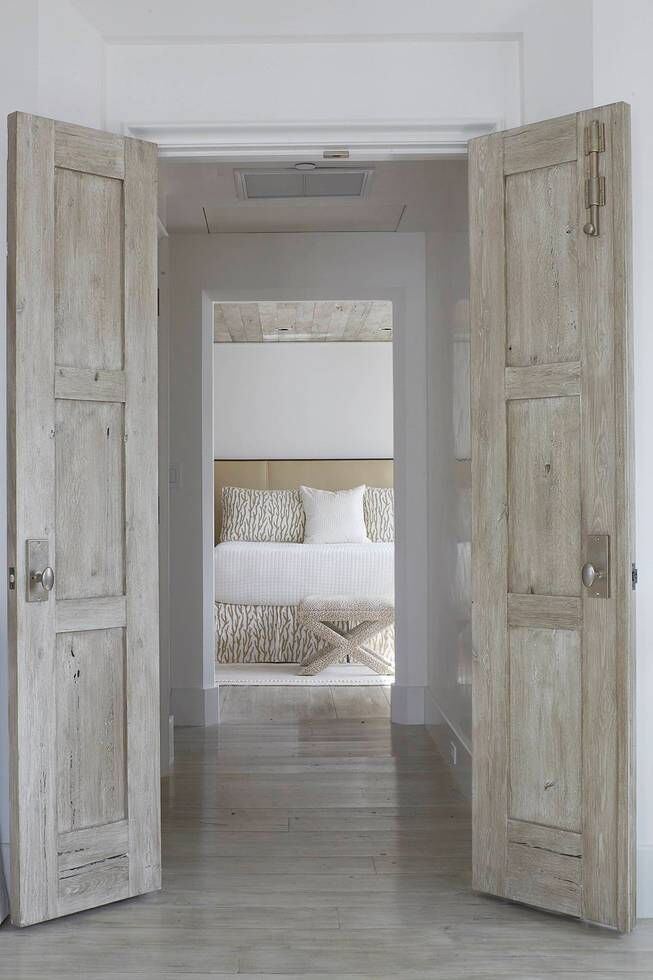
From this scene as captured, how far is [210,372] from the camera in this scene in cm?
507

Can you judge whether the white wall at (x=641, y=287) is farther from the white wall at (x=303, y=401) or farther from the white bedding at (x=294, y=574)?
the white wall at (x=303, y=401)

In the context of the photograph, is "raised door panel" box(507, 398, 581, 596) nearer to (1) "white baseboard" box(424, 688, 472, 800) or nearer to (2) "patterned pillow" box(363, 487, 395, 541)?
(1) "white baseboard" box(424, 688, 472, 800)

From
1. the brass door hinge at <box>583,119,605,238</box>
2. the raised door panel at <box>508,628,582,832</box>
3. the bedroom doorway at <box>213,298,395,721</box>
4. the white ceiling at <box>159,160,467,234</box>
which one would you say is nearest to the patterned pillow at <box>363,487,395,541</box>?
the bedroom doorway at <box>213,298,395,721</box>

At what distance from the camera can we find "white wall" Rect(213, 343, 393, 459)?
853 cm

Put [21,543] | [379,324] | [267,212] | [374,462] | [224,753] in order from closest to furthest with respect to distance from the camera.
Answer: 1. [21,543]
2. [224,753]
3. [267,212]
4. [379,324]
5. [374,462]

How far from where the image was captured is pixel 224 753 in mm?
4355

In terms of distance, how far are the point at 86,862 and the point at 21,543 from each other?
0.92 metres

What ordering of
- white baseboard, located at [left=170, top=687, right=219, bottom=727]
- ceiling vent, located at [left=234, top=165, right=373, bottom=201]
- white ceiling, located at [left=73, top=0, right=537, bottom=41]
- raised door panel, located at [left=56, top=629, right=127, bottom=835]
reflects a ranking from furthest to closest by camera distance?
white baseboard, located at [left=170, top=687, right=219, bottom=727], ceiling vent, located at [left=234, top=165, right=373, bottom=201], white ceiling, located at [left=73, top=0, right=537, bottom=41], raised door panel, located at [left=56, top=629, right=127, bottom=835]

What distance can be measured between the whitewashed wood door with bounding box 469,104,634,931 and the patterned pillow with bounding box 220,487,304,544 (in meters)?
5.08

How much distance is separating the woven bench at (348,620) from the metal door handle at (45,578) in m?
3.70

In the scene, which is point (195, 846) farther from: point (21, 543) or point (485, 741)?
point (21, 543)

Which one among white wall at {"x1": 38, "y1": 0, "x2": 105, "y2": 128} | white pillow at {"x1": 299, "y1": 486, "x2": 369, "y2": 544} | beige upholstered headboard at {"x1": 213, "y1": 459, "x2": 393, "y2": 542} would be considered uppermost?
white wall at {"x1": 38, "y1": 0, "x2": 105, "y2": 128}

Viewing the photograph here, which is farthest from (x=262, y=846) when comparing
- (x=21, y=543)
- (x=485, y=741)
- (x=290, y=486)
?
(x=290, y=486)

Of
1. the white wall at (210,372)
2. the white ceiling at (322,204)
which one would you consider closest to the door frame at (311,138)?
the white ceiling at (322,204)
